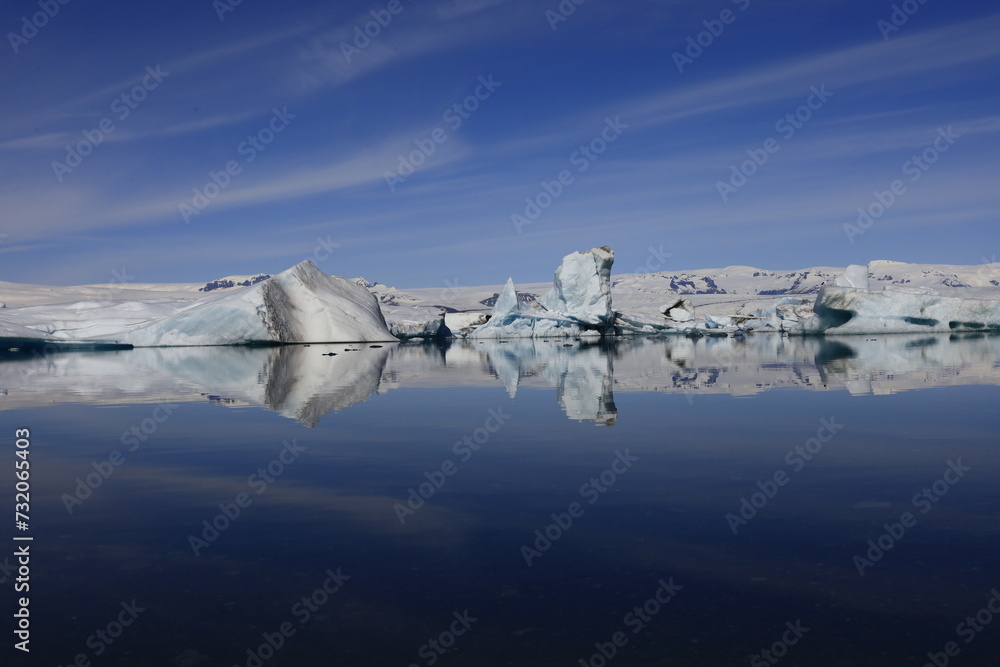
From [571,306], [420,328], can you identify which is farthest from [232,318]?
[571,306]

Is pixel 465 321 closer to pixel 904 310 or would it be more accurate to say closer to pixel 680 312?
pixel 680 312

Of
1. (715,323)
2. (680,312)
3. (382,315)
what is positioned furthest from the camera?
(680,312)

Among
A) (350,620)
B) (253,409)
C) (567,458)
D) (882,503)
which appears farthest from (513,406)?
(350,620)

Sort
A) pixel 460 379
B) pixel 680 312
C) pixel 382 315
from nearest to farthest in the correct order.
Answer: pixel 460 379 < pixel 382 315 < pixel 680 312

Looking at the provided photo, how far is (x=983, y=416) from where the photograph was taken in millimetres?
6262

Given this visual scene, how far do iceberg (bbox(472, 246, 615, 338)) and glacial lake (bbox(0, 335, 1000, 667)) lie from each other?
26.8 metres

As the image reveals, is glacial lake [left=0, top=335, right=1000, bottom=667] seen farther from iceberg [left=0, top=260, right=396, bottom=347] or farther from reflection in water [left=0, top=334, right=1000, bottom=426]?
iceberg [left=0, top=260, right=396, bottom=347]

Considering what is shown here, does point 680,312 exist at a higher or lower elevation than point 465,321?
higher

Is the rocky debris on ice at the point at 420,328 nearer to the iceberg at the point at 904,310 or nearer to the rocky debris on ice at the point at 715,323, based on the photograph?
the rocky debris on ice at the point at 715,323

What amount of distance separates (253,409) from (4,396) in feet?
11.3

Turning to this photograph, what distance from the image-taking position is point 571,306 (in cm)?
3481

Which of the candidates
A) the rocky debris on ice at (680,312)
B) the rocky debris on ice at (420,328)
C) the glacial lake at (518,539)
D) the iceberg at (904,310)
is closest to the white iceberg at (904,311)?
the iceberg at (904,310)

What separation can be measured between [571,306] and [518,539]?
31894 millimetres

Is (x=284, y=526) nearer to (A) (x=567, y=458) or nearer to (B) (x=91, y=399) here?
(A) (x=567, y=458)
